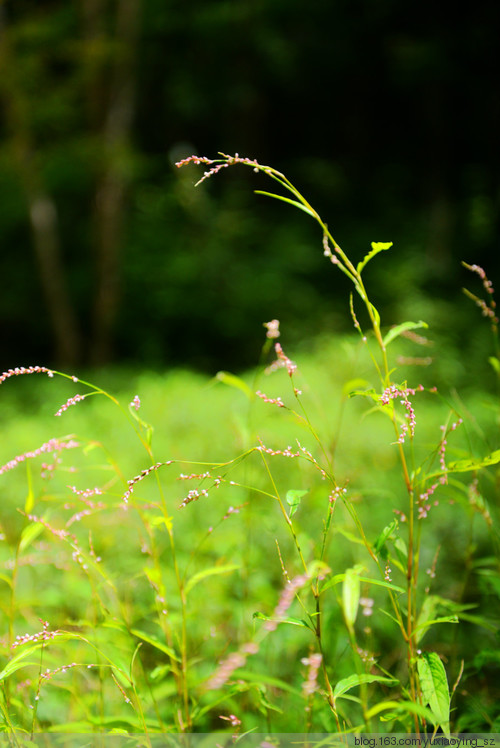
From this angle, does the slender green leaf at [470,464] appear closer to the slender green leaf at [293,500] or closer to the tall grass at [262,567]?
the tall grass at [262,567]

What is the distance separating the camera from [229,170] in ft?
34.7

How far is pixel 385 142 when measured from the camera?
12.7 meters

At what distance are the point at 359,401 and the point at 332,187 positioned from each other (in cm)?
804

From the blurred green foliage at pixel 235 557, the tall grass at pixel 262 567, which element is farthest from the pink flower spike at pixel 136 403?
the blurred green foliage at pixel 235 557

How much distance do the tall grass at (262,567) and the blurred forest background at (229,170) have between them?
13.3 feet

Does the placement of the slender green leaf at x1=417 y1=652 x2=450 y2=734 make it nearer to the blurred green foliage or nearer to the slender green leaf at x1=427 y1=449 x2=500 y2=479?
the blurred green foliage

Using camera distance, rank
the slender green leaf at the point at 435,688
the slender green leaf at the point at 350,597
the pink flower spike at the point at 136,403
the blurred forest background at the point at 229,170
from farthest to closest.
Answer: the blurred forest background at the point at 229,170 < the pink flower spike at the point at 136,403 < the slender green leaf at the point at 435,688 < the slender green leaf at the point at 350,597

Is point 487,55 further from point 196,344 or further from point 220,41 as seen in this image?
point 196,344

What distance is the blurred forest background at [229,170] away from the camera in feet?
21.5

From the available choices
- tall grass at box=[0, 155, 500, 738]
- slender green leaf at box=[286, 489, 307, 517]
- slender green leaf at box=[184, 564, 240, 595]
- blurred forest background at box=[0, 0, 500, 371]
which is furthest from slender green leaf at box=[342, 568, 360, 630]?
blurred forest background at box=[0, 0, 500, 371]

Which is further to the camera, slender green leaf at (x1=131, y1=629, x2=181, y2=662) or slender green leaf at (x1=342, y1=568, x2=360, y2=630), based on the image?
slender green leaf at (x1=131, y1=629, x2=181, y2=662)

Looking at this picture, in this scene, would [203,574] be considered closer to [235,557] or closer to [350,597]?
[350,597]

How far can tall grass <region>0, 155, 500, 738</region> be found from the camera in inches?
29.7

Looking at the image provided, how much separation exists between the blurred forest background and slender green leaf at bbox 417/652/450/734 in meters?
6.54
